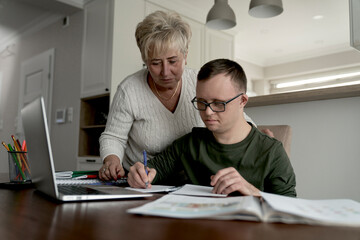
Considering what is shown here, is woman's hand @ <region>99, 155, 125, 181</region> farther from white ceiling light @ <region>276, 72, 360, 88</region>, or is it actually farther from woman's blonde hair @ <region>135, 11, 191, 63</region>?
white ceiling light @ <region>276, 72, 360, 88</region>

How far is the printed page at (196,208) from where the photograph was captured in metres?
0.51

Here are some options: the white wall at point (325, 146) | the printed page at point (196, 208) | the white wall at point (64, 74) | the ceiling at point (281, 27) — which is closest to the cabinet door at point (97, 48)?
the white wall at point (64, 74)

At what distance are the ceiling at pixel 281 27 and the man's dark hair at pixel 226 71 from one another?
3283 millimetres

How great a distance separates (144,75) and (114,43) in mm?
2110

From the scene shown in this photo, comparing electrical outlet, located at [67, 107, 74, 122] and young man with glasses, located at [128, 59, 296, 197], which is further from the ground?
electrical outlet, located at [67, 107, 74, 122]

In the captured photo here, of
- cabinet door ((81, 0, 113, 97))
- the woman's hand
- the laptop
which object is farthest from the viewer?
cabinet door ((81, 0, 113, 97))

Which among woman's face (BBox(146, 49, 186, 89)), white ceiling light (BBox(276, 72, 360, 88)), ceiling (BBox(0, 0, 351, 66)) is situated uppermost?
ceiling (BBox(0, 0, 351, 66))

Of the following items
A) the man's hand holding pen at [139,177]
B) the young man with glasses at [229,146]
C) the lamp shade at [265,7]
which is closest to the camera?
the man's hand holding pen at [139,177]

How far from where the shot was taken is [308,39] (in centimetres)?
586

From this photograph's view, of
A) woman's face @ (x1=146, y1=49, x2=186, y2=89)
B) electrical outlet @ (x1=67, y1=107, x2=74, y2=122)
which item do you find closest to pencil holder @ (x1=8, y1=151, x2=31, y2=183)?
woman's face @ (x1=146, y1=49, x2=186, y2=89)

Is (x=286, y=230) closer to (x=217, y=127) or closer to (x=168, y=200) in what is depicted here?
(x=168, y=200)

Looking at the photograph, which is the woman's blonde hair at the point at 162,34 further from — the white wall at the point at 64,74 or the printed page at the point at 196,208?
the white wall at the point at 64,74

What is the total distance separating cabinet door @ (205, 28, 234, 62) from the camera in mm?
4520

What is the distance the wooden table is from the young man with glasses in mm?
368
